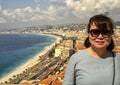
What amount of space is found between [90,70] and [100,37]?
0.59ft

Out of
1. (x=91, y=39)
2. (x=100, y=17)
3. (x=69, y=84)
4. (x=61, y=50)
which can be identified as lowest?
(x=61, y=50)

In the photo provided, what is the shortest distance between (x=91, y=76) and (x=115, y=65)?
0.45 ft

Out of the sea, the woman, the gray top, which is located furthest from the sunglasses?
the sea

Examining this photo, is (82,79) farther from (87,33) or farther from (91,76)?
(87,33)

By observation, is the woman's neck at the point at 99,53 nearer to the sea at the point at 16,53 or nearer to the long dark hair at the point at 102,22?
the long dark hair at the point at 102,22

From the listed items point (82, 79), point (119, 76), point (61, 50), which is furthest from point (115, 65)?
point (61, 50)

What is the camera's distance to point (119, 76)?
56.1 inches

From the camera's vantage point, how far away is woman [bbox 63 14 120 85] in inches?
56.1

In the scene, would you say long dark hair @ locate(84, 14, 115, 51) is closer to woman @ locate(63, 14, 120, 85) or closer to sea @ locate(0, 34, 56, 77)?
woman @ locate(63, 14, 120, 85)

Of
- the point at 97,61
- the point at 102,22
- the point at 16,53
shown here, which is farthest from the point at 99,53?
the point at 16,53

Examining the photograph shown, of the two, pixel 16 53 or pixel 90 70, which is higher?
pixel 90 70

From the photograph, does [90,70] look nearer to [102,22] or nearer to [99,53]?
[99,53]

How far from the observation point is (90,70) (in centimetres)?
144

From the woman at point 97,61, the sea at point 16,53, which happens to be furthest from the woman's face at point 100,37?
the sea at point 16,53
